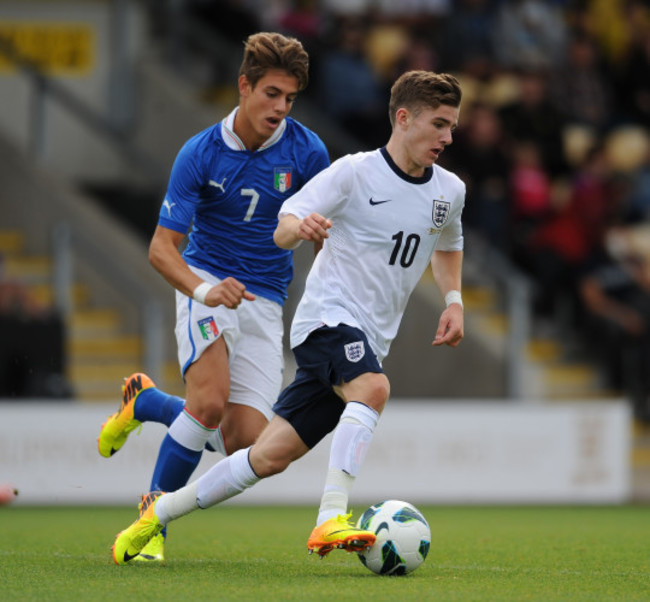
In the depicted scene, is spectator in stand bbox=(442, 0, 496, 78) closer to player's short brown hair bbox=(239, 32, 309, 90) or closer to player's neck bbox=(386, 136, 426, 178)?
player's short brown hair bbox=(239, 32, 309, 90)

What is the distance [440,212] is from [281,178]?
969 millimetres

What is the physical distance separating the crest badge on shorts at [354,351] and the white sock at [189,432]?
1030 millimetres

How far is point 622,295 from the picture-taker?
14.2 metres

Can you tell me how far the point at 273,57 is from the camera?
637 centimetres

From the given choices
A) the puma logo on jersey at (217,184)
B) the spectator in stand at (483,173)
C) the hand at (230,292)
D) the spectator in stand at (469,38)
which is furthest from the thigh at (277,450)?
the spectator in stand at (469,38)

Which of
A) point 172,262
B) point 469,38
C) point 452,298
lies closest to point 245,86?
point 172,262

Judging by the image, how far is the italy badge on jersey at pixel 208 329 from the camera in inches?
260

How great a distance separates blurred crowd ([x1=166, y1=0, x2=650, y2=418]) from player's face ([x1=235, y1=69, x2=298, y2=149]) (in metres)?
7.90

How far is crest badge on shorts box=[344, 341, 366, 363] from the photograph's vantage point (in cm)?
574

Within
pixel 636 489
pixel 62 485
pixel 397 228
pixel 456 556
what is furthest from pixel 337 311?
pixel 636 489

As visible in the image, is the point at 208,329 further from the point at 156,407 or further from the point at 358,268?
the point at 358,268

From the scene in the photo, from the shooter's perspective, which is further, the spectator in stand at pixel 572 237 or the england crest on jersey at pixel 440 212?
the spectator in stand at pixel 572 237

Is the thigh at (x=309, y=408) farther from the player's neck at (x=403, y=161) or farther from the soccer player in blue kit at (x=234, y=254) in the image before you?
the player's neck at (x=403, y=161)

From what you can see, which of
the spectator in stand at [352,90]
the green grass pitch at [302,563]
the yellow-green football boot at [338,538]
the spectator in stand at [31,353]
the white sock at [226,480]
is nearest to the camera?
the green grass pitch at [302,563]
